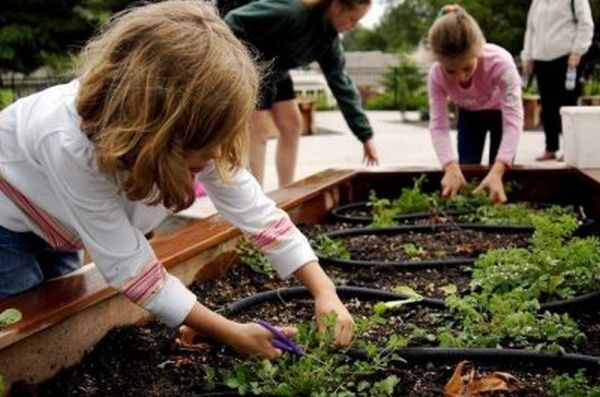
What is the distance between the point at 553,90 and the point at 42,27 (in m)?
14.2

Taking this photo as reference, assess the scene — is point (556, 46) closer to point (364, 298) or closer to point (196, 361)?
point (364, 298)

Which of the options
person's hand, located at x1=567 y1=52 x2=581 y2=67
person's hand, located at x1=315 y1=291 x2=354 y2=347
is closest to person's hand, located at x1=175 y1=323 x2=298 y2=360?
person's hand, located at x1=315 y1=291 x2=354 y2=347

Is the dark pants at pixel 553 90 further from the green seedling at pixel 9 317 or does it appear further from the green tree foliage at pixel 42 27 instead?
the green tree foliage at pixel 42 27

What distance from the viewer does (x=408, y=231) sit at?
11.1 ft

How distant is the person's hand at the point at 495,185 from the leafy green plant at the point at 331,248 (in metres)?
0.90

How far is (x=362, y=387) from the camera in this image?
165 centimetres

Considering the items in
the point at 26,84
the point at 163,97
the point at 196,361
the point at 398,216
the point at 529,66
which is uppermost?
the point at 163,97

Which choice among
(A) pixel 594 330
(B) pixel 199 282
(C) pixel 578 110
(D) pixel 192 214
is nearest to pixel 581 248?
(A) pixel 594 330

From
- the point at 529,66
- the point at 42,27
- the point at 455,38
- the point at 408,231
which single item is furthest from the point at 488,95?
the point at 42,27

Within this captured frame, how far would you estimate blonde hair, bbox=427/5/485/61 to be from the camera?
3.60m

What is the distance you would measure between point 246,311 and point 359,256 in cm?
82

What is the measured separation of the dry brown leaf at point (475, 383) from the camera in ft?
5.61

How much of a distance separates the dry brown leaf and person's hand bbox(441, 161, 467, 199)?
2088mm

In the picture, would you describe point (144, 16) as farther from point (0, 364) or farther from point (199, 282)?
point (199, 282)
